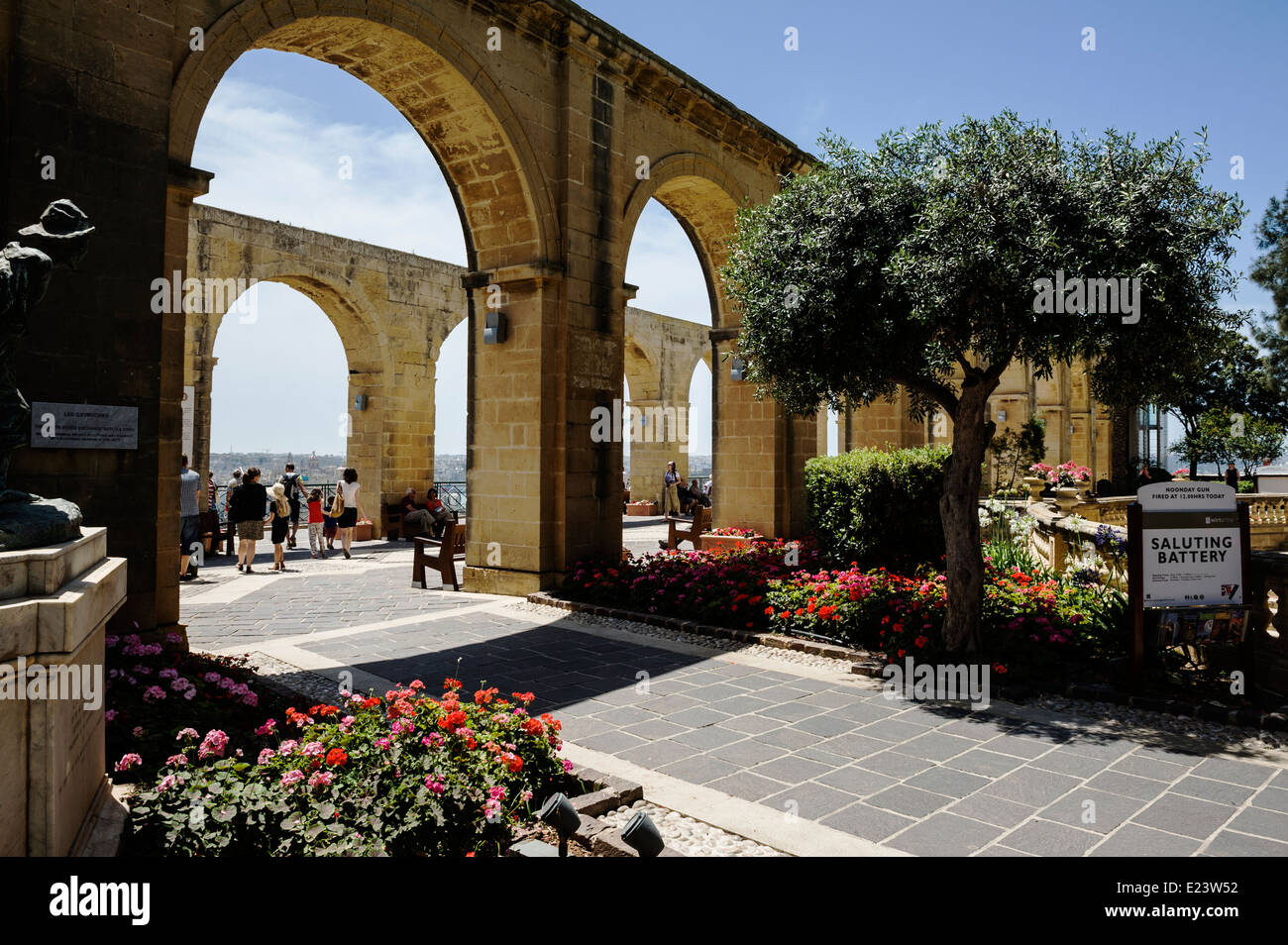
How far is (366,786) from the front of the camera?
10.2 feet

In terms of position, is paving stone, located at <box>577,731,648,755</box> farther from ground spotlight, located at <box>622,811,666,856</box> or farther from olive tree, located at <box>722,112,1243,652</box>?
olive tree, located at <box>722,112,1243,652</box>

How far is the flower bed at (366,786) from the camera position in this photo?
9.09 feet

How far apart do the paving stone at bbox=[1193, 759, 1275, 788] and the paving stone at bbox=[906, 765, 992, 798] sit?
120 cm

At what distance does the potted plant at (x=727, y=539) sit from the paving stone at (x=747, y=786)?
26.0 feet

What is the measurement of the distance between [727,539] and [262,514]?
271 inches

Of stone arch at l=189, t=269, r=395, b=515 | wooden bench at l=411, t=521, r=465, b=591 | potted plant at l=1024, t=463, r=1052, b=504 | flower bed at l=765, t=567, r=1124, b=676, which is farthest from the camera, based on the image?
potted plant at l=1024, t=463, r=1052, b=504

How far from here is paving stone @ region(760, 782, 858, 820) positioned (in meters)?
3.66

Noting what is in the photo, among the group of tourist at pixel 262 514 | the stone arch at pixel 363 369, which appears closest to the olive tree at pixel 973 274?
the group of tourist at pixel 262 514

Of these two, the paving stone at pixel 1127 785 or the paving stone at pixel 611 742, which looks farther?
the paving stone at pixel 611 742

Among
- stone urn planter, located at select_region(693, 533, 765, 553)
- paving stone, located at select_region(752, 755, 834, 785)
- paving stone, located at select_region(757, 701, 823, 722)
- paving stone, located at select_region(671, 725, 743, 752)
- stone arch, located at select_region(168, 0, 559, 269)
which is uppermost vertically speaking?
stone arch, located at select_region(168, 0, 559, 269)

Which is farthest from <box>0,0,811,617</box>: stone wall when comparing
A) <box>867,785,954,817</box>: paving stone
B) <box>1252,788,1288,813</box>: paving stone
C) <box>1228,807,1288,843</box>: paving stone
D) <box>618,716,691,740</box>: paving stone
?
<box>1252,788,1288,813</box>: paving stone

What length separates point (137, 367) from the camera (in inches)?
211

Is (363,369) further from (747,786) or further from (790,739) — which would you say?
(747,786)

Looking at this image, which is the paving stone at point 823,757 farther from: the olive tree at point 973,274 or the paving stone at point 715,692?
the olive tree at point 973,274
